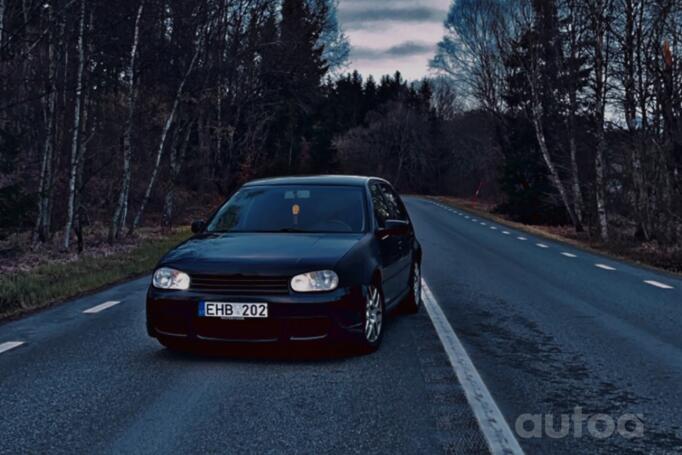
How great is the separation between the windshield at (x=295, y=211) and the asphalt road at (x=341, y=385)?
1188 mm

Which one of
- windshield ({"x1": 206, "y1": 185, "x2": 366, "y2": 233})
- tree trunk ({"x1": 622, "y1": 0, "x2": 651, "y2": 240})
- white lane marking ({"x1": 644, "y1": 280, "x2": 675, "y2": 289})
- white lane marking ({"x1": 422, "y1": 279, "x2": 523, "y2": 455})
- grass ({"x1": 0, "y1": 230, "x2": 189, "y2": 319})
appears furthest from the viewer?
tree trunk ({"x1": 622, "y1": 0, "x2": 651, "y2": 240})

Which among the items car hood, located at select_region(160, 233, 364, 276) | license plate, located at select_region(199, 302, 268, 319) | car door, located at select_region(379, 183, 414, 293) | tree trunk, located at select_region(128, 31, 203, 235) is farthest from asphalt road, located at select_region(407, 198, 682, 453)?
tree trunk, located at select_region(128, 31, 203, 235)

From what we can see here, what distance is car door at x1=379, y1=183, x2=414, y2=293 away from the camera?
8266 millimetres

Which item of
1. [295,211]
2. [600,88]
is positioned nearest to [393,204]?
[295,211]

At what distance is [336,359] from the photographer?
6.57 m

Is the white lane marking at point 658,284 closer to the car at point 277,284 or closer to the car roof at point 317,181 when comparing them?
the car roof at point 317,181

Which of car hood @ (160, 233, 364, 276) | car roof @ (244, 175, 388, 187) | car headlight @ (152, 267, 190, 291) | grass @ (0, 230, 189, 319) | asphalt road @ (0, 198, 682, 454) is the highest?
car roof @ (244, 175, 388, 187)

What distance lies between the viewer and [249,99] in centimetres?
3469

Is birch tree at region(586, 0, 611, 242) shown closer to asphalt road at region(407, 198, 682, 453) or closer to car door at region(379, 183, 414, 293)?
asphalt road at region(407, 198, 682, 453)

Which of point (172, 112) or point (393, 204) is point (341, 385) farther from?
point (172, 112)

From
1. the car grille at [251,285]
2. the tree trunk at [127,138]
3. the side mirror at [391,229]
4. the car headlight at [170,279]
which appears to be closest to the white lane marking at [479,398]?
the side mirror at [391,229]

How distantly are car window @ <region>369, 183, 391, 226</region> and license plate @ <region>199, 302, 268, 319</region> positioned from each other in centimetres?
211

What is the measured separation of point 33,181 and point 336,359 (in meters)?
21.9

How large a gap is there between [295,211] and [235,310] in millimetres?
1716
